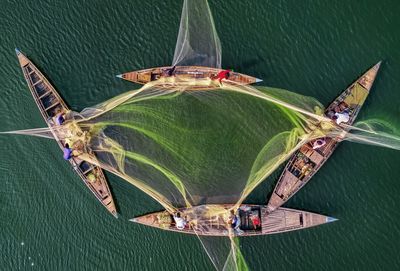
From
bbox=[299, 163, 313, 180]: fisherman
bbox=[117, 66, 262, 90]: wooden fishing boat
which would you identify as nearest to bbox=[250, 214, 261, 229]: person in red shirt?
bbox=[299, 163, 313, 180]: fisherman

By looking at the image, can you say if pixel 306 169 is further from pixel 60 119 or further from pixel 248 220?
pixel 60 119

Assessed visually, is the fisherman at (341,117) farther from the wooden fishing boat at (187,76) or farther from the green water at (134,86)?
the wooden fishing boat at (187,76)

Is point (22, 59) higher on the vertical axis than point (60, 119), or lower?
higher

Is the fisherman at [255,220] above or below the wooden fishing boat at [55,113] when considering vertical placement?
below

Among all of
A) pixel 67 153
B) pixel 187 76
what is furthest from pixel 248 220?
pixel 67 153

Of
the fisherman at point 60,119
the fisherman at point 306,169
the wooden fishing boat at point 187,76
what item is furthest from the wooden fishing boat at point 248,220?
the fisherman at point 60,119

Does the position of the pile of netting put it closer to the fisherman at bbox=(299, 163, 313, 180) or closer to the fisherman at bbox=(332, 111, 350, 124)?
the fisherman at bbox=(332, 111, 350, 124)

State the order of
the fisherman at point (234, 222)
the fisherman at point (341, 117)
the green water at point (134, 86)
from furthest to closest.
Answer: the green water at point (134, 86), the fisherman at point (341, 117), the fisherman at point (234, 222)
